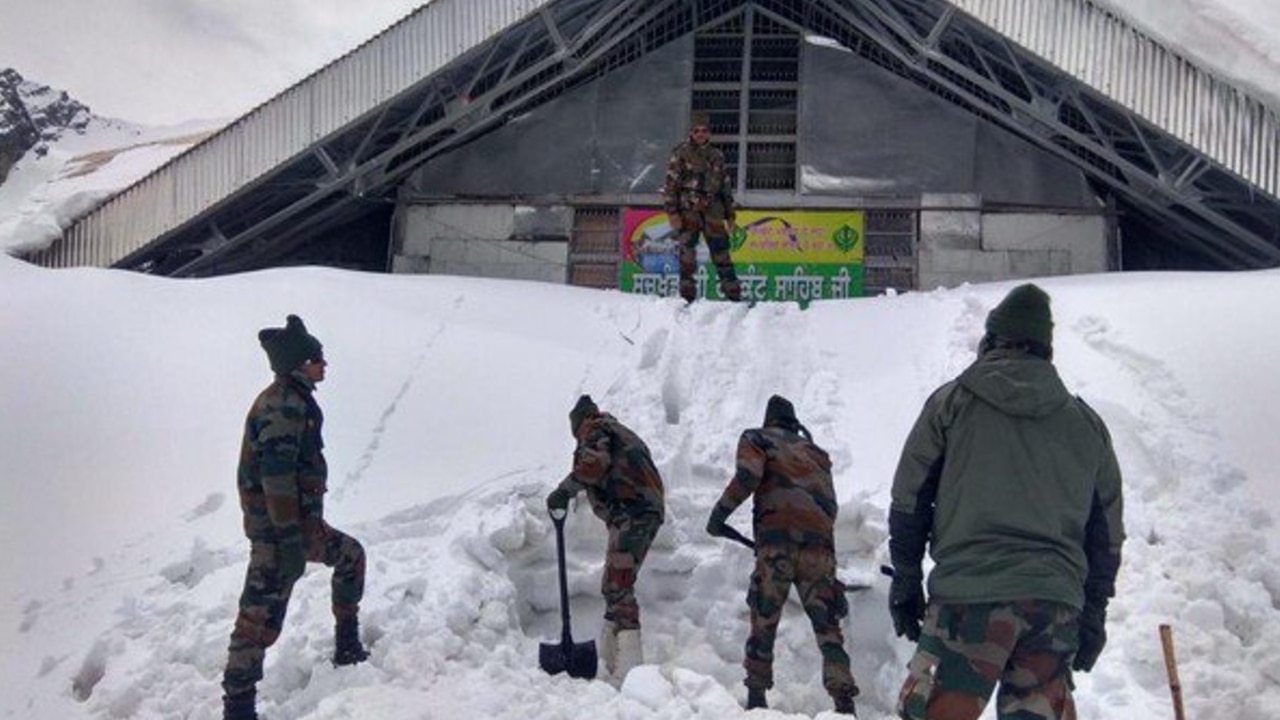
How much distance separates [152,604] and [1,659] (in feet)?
2.34

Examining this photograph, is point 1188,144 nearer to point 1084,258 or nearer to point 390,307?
point 1084,258

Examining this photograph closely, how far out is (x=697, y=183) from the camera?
11.0m

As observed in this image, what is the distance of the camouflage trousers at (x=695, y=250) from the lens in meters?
11.1

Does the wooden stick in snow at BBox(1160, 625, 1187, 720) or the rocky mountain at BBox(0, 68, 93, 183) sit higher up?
the rocky mountain at BBox(0, 68, 93, 183)

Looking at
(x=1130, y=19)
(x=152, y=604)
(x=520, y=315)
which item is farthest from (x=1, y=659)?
(x=1130, y=19)

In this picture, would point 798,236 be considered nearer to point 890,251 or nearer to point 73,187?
point 890,251

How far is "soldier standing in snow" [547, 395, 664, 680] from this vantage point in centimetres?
673

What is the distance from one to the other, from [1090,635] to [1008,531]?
1.70 feet

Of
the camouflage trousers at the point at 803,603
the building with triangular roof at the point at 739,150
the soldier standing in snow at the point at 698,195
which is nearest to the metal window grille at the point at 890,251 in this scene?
the building with triangular roof at the point at 739,150

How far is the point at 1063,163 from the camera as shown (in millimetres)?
14641

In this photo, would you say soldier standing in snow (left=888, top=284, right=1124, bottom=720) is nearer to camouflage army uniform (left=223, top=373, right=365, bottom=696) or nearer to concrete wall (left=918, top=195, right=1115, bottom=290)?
camouflage army uniform (left=223, top=373, right=365, bottom=696)

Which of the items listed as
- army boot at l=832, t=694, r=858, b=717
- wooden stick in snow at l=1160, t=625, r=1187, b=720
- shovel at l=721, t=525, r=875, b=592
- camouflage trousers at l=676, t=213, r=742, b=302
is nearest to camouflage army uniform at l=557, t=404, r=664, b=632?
shovel at l=721, t=525, r=875, b=592

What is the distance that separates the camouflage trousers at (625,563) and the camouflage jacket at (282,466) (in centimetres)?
167

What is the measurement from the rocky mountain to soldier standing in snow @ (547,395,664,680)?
32.6 m
